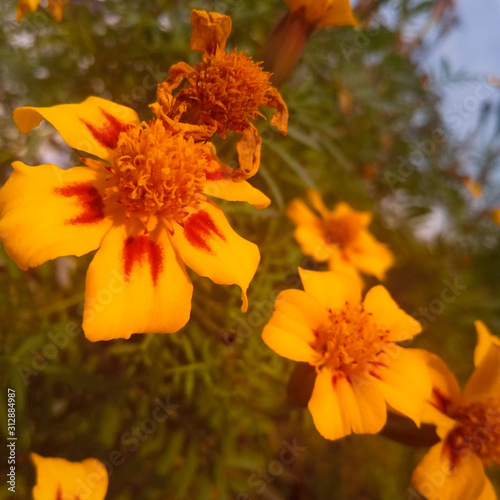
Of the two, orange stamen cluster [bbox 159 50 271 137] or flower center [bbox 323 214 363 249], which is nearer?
orange stamen cluster [bbox 159 50 271 137]

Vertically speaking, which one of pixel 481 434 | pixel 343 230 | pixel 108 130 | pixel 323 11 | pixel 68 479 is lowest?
pixel 68 479

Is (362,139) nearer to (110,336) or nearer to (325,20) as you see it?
(325,20)

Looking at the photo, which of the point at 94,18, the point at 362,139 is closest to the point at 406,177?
the point at 362,139

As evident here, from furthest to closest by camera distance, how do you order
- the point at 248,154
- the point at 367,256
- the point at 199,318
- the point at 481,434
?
the point at 367,256 → the point at 199,318 → the point at 481,434 → the point at 248,154

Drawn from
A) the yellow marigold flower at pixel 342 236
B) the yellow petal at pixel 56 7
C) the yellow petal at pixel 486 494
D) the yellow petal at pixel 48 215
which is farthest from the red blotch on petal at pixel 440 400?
the yellow petal at pixel 56 7

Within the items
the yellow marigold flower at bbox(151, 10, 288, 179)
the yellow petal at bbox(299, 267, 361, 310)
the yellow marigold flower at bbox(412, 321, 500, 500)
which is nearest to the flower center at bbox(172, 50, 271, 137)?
the yellow marigold flower at bbox(151, 10, 288, 179)

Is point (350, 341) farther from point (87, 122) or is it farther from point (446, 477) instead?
point (87, 122)

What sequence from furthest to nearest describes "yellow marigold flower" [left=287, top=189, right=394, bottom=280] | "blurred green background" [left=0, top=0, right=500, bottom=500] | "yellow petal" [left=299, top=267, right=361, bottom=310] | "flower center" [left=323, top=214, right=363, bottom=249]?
"flower center" [left=323, top=214, right=363, bottom=249], "yellow marigold flower" [left=287, top=189, right=394, bottom=280], "blurred green background" [left=0, top=0, right=500, bottom=500], "yellow petal" [left=299, top=267, right=361, bottom=310]

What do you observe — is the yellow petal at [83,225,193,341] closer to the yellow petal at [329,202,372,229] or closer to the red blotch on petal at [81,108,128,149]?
the red blotch on petal at [81,108,128,149]

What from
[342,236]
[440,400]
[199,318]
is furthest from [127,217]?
[342,236]
